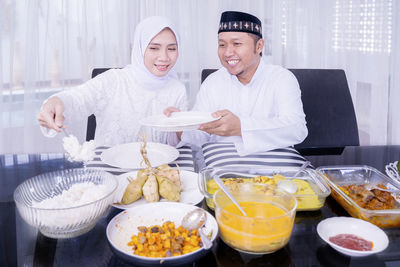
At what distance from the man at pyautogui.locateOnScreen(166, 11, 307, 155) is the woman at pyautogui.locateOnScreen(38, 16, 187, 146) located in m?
0.25

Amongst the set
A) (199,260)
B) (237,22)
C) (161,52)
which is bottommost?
(199,260)

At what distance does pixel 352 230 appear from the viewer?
98cm

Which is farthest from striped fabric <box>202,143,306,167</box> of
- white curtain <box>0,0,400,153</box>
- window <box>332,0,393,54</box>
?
window <box>332,0,393,54</box>

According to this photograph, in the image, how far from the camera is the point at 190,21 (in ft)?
10.6

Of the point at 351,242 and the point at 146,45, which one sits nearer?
the point at 351,242

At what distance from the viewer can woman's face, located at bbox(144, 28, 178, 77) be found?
211 cm

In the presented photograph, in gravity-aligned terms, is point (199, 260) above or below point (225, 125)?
below

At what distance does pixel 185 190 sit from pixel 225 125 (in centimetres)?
64

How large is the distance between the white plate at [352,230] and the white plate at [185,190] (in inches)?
15.5

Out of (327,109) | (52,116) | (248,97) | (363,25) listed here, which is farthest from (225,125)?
(363,25)

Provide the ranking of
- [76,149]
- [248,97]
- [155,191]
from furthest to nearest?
[248,97]
[76,149]
[155,191]

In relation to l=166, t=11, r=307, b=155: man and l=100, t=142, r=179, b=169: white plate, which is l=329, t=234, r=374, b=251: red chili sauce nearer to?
l=100, t=142, r=179, b=169: white plate

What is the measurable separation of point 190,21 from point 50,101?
1.94m

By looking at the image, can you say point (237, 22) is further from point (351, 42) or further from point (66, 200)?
point (351, 42)
